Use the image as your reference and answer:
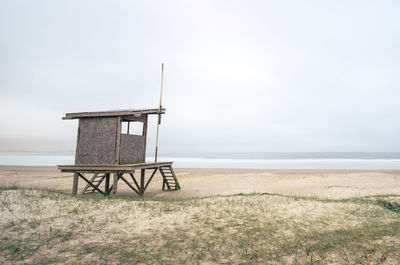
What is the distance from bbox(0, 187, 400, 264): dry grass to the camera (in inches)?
190

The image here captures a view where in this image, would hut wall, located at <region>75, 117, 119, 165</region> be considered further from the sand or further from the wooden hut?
the sand

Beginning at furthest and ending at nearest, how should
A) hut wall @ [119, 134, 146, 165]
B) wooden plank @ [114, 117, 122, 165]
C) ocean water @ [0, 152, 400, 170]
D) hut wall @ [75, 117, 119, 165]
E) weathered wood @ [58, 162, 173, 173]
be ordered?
ocean water @ [0, 152, 400, 170] → hut wall @ [119, 134, 146, 165] → hut wall @ [75, 117, 119, 165] → wooden plank @ [114, 117, 122, 165] → weathered wood @ [58, 162, 173, 173]

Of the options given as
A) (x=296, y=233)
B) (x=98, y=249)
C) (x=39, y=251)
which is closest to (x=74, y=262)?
(x=98, y=249)

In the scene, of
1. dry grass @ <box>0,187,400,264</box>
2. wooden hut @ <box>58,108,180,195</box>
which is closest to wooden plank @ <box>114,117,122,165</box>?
wooden hut @ <box>58,108,180,195</box>

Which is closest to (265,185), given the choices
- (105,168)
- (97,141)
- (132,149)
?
(132,149)

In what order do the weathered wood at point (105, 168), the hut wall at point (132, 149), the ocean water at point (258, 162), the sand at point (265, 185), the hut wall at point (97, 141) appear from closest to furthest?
the weathered wood at point (105, 168) → the hut wall at point (97, 141) → the hut wall at point (132, 149) → the sand at point (265, 185) → the ocean water at point (258, 162)

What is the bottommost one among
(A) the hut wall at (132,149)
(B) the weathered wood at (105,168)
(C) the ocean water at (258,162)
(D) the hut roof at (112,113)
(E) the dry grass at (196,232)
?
(C) the ocean water at (258,162)

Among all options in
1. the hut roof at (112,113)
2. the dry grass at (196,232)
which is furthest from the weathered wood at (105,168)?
the hut roof at (112,113)

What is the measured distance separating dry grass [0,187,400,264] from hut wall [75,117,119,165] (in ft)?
10.6

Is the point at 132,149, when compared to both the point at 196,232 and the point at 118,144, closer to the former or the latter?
the point at 118,144

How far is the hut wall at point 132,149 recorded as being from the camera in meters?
12.5

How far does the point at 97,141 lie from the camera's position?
12578 mm

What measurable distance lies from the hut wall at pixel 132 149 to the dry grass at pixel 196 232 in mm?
3476

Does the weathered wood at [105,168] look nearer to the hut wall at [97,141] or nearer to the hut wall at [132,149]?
the hut wall at [97,141]
